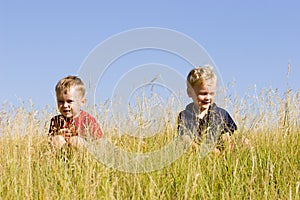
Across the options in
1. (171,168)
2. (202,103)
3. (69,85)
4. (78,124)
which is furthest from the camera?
(69,85)

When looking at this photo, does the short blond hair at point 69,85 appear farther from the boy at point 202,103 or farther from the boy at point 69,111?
the boy at point 202,103

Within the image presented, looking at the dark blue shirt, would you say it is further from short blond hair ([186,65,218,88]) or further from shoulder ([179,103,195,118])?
short blond hair ([186,65,218,88])

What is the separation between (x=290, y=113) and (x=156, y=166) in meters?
1.06

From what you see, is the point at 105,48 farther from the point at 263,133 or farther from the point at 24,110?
the point at 263,133

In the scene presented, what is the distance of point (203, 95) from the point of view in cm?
315

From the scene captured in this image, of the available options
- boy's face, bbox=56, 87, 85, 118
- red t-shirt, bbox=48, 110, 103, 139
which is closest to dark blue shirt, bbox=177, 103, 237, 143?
red t-shirt, bbox=48, 110, 103, 139

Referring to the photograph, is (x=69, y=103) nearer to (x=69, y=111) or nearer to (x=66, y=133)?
(x=69, y=111)

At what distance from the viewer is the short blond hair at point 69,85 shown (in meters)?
3.23

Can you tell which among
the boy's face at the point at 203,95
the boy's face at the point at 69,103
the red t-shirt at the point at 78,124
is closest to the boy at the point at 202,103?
the boy's face at the point at 203,95

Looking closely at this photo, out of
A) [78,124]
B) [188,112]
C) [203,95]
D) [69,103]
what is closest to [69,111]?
[69,103]

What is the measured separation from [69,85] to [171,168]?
1263 mm

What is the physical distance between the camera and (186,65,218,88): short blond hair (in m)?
3.19

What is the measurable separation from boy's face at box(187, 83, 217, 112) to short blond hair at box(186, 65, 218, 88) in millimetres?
27

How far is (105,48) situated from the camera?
10.4 feet
